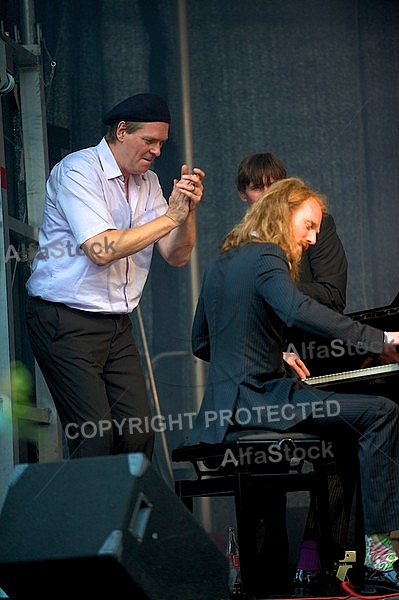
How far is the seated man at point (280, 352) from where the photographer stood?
3023mm

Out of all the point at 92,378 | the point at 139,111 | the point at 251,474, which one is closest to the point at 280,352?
the point at 251,474

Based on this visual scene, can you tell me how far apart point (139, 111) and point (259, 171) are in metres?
0.67

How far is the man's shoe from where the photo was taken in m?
2.92

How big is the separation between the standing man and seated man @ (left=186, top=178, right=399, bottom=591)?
0.21 meters

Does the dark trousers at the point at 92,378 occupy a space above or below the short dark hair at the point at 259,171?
below

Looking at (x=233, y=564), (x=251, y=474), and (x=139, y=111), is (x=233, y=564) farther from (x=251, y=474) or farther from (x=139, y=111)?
(x=139, y=111)

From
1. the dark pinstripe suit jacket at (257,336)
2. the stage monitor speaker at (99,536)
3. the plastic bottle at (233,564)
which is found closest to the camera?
the stage monitor speaker at (99,536)

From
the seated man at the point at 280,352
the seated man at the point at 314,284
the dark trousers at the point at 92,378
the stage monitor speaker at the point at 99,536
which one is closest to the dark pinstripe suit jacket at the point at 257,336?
the seated man at the point at 280,352

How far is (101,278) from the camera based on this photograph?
10.7 feet

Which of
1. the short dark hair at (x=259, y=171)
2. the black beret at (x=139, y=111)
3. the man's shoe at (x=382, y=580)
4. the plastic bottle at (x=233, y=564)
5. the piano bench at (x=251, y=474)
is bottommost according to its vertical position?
the plastic bottle at (x=233, y=564)

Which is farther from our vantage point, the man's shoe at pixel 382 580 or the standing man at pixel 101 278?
the standing man at pixel 101 278

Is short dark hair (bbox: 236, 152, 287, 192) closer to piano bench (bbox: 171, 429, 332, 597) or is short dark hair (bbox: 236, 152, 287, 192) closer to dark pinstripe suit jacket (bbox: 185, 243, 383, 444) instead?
dark pinstripe suit jacket (bbox: 185, 243, 383, 444)

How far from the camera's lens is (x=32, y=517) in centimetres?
245

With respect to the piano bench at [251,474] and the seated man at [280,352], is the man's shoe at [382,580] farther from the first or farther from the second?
the piano bench at [251,474]
